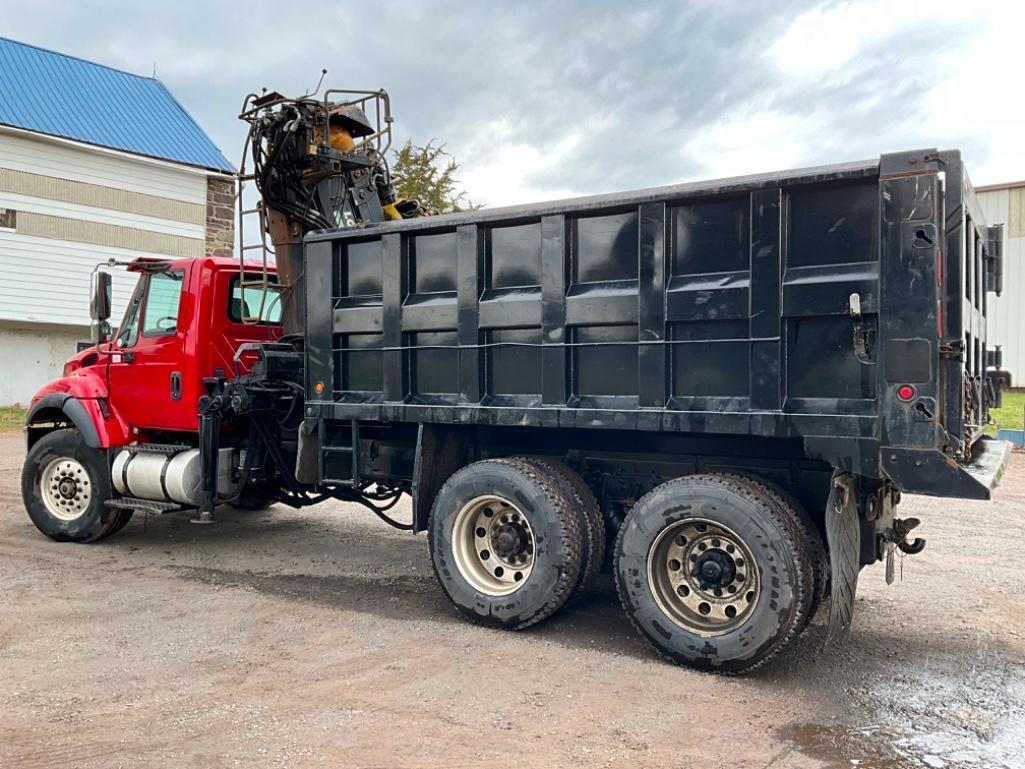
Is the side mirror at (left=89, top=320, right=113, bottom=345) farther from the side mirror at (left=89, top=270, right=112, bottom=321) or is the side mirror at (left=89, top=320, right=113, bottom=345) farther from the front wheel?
the front wheel

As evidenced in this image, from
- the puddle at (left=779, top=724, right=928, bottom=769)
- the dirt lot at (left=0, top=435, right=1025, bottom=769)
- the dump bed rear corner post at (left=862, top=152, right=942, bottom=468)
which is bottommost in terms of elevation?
the puddle at (left=779, top=724, right=928, bottom=769)

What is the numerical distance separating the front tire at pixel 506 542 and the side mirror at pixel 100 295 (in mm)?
3957

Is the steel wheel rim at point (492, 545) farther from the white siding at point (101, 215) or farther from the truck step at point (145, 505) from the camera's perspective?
the white siding at point (101, 215)

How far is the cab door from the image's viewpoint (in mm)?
7477

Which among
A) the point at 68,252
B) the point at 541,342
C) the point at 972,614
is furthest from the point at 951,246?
the point at 68,252

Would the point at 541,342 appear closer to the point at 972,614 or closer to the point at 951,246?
the point at 951,246

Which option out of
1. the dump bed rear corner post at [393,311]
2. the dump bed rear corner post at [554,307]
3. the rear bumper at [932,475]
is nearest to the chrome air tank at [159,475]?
the dump bed rear corner post at [393,311]

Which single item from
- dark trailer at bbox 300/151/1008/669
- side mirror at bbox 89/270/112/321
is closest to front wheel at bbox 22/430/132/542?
side mirror at bbox 89/270/112/321

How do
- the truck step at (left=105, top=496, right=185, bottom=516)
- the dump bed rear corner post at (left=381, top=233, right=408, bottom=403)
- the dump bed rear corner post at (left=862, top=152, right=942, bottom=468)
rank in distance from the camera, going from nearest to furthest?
1. the dump bed rear corner post at (left=862, top=152, right=942, bottom=468)
2. the dump bed rear corner post at (left=381, top=233, right=408, bottom=403)
3. the truck step at (left=105, top=496, right=185, bottom=516)

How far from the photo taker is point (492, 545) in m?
5.54

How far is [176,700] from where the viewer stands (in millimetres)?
4230

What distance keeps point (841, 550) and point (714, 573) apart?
664mm

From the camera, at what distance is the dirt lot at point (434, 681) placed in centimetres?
372

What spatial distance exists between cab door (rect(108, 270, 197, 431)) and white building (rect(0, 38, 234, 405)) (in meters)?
16.1
